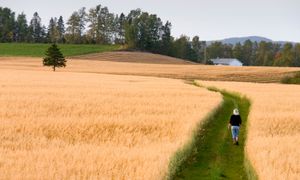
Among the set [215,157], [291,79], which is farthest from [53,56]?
[215,157]

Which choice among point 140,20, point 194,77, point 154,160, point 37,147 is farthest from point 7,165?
point 140,20

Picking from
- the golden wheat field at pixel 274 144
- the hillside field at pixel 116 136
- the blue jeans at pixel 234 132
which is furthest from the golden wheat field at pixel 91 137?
the golden wheat field at pixel 274 144

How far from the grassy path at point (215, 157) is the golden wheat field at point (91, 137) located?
0.61 metres

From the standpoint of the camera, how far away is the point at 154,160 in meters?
12.9

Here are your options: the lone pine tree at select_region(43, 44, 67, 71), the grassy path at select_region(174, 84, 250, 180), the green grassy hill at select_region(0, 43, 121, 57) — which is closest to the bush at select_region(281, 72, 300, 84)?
the lone pine tree at select_region(43, 44, 67, 71)

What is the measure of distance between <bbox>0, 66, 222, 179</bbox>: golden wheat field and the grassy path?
61cm

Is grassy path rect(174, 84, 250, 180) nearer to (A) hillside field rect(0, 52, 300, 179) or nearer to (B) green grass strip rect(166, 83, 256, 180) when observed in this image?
(B) green grass strip rect(166, 83, 256, 180)

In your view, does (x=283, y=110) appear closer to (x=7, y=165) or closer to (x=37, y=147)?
(x=37, y=147)

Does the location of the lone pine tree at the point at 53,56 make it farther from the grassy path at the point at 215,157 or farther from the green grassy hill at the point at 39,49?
the grassy path at the point at 215,157

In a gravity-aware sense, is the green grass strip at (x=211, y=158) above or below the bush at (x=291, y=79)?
above

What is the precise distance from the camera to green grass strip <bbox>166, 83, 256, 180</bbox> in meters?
13.2

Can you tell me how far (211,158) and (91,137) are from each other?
4.47 metres

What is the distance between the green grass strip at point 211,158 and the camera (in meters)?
13.2

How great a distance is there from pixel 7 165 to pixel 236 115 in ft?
31.2
